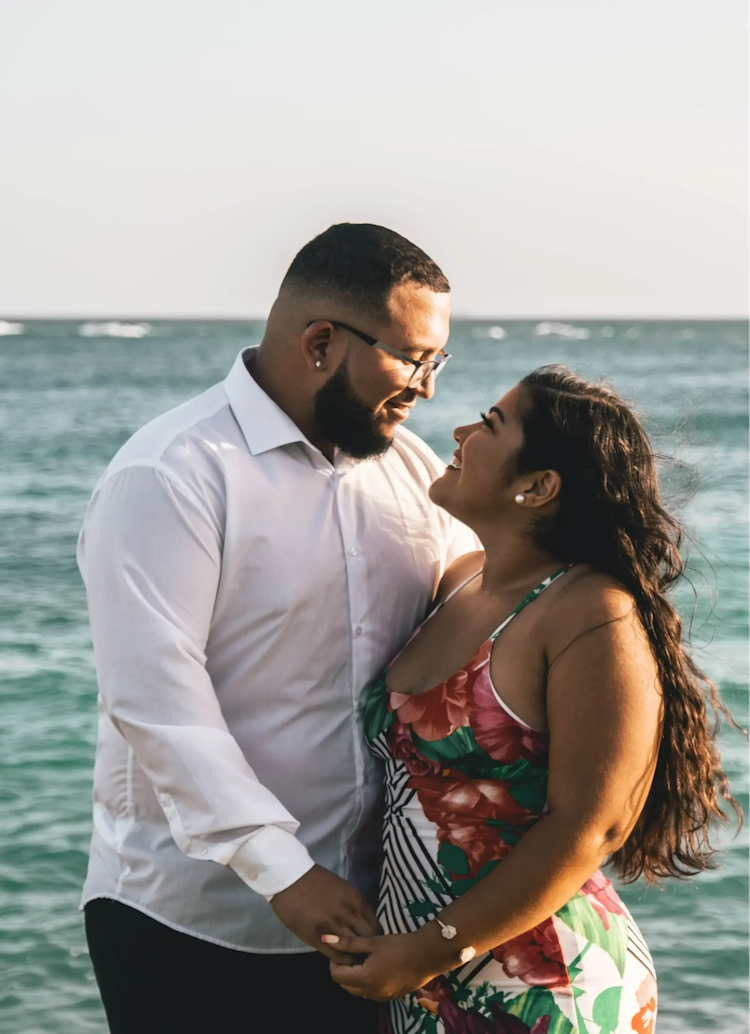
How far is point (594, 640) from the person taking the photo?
221 cm

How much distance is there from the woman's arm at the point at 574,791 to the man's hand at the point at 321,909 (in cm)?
3

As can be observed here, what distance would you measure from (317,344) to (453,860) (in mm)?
1047

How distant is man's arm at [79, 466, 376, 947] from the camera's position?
2273 millimetres

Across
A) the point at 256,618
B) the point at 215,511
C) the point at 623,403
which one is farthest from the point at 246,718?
the point at 623,403

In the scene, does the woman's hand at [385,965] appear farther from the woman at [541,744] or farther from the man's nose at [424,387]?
the man's nose at [424,387]

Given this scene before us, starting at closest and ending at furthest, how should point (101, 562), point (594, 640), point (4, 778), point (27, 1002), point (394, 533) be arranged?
point (594, 640), point (101, 562), point (394, 533), point (27, 1002), point (4, 778)

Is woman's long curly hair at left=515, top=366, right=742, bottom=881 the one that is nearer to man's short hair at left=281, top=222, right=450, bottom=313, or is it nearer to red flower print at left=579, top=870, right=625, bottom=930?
red flower print at left=579, top=870, right=625, bottom=930

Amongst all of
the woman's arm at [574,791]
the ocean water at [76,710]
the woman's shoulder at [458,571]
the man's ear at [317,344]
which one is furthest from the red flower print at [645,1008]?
the man's ear at [317,344]

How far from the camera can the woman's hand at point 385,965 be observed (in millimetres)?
2279

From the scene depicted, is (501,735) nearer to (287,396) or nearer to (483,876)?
(483,876)

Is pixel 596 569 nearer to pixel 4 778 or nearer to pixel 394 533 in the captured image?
pixel 394 533

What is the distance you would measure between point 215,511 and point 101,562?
239 millimetres

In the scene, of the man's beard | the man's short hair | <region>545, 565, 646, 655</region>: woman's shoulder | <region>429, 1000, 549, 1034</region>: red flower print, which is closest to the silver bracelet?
<region>429, 1000, 549, 1034</region>: red flower print

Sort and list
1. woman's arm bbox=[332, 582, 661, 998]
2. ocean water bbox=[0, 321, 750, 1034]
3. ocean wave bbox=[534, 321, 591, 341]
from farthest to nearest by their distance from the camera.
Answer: ocean wave bbox=[534, 321, 591, 341], ocean water bbox=[0, 321, 750, 1034], woman's arm bbox=[332, 582, 661, 998]
